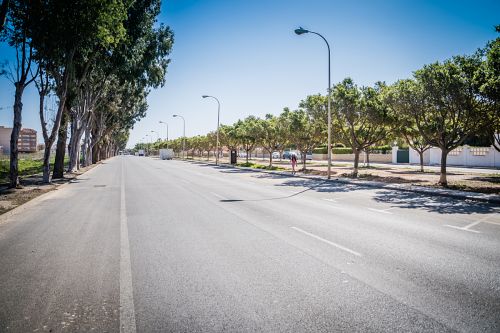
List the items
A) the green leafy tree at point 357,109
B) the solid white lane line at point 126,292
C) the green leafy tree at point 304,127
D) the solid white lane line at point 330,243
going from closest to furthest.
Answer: the solid white lane line at point 126,292 → the solid white lane line at point 330,243 → the green leafy tree at point 357,109 → the green leafy tree at point 304,127

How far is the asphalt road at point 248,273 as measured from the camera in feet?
10.7

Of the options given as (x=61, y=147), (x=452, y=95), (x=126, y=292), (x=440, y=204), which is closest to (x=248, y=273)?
(x=126, y=292)

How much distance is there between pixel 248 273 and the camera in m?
4.57

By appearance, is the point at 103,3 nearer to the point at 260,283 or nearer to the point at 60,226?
the point at 60,226

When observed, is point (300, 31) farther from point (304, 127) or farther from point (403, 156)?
point (403, 156)

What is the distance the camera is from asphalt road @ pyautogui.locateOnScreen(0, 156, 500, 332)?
3266 millimetres

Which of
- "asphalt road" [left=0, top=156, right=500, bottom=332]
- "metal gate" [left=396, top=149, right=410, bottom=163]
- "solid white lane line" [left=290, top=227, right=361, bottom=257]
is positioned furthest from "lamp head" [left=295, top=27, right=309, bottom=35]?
"metal gate" [left=396, top=149, right=410, bottom=163]

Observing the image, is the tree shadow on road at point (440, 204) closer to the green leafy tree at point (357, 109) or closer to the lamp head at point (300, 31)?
the green leafy tree at point (357, 109)

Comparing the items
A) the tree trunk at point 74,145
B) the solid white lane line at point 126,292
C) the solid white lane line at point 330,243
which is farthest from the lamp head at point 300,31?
the tree trunk at point 74,145

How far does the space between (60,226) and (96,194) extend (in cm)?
666

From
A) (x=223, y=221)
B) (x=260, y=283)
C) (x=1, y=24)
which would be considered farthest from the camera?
(x=1, y=24)

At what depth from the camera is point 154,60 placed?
899 inches

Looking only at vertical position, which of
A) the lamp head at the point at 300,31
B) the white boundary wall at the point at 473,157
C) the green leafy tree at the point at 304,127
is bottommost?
the white boundary wall at the point at 473,157

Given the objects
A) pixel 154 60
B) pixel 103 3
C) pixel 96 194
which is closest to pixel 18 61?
pixel 103 3
